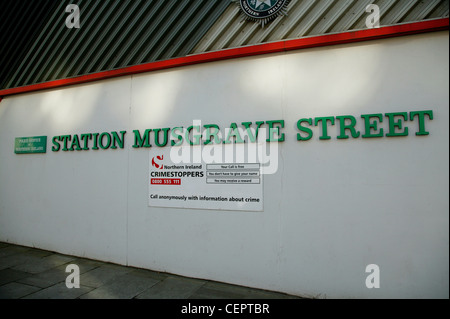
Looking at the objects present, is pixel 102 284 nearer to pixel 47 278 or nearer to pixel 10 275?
pixel 47 278

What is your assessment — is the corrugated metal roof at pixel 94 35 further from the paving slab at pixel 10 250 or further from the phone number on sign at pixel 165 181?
the paving slab at pixel 10 250

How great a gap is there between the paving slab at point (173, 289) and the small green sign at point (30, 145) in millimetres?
4186

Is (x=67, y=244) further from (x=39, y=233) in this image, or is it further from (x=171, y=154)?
(x=171, y=154)

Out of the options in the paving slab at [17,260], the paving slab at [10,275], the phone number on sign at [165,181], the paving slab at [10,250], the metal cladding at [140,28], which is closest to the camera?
the metal cladding at [140,28]

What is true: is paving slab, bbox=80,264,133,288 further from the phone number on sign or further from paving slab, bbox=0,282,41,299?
the phone number on sign

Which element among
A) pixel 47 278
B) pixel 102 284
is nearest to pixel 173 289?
pixel 102 284

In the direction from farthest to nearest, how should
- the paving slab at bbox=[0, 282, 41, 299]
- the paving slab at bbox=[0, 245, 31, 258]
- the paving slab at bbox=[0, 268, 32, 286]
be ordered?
1. the paving slab at bbox=[0, 245, 31, 258]
2. the paving slab at bbox=[0, 268, 32, 286]
3. the paving slab at bbox=[0, 282, 41, 299]

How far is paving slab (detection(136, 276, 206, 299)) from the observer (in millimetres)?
3680

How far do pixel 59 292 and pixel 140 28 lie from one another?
4821mm

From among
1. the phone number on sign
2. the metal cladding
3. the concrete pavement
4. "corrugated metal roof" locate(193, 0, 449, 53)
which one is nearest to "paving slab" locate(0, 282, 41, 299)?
the concrete pavement

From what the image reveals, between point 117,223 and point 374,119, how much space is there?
4.78 meters

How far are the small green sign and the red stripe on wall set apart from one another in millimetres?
1571

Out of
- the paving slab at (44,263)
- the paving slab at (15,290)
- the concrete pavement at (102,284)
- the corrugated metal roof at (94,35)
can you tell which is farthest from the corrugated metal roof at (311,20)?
the paving slab at (44,263)

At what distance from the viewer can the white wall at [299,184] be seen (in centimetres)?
334
